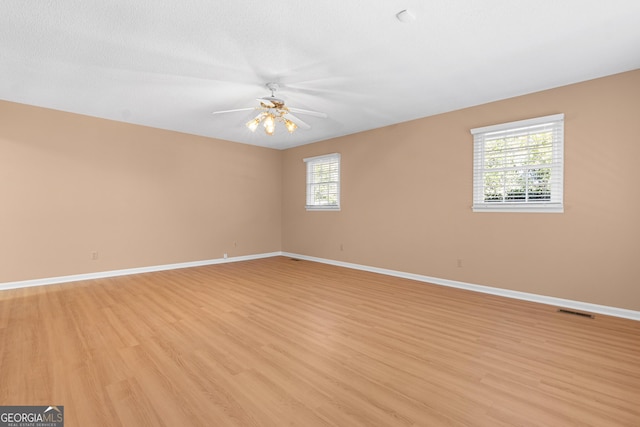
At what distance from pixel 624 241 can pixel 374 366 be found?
10.7 feet

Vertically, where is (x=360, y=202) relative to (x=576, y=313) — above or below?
above

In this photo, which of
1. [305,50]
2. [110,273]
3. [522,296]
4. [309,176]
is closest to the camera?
[305,50]

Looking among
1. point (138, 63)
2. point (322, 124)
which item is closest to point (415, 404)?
point (138, 63)

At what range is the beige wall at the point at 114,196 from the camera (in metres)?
4.28

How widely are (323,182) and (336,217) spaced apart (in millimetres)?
891

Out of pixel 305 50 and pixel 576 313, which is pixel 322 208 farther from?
pixel 576 313

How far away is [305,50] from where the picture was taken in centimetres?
279

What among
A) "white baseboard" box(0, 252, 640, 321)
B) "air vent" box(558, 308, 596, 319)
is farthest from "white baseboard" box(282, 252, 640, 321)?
"air vent" box(558, 308, 596, 319)

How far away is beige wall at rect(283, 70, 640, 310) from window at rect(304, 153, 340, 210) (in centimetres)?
20

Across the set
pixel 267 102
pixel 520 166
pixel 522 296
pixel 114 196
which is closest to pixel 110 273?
pixel 114 196

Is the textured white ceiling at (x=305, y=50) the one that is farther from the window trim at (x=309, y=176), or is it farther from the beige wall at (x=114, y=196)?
the window trim at (x=309, y=176)

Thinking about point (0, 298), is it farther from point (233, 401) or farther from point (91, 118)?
point (233, 401)

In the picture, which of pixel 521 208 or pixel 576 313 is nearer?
pixel 576 313

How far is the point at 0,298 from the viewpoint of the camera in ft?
12.3
